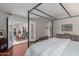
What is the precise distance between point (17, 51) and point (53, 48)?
1.53 feet

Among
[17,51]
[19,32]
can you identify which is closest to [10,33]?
[19,32]

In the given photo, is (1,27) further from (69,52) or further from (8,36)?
(69,52)

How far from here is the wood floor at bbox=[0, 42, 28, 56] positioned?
53.1 inches

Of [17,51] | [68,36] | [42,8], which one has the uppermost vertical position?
[42,8]

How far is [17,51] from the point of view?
1385 millimetres

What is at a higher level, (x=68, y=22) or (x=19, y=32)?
(x=68, y=22)

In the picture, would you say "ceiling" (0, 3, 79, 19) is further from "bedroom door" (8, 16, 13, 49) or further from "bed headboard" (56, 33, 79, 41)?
"bed headboard" (56, 33, 79, 41)

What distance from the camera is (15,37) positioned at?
138cm

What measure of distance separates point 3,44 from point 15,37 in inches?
6.7

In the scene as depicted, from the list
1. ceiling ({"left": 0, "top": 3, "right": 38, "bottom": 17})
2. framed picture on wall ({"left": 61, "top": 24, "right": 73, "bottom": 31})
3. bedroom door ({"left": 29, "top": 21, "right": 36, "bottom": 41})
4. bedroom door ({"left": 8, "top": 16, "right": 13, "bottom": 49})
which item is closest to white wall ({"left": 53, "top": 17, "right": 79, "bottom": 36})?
framed picture on wall ({"left": 61, "top": 24, "right": 73, "bottom": 31})

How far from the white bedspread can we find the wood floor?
7cm

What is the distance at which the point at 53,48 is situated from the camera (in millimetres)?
1364

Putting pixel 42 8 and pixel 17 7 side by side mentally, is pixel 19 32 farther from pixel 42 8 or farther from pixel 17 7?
pixel 42 8

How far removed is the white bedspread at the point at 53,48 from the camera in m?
1.33
